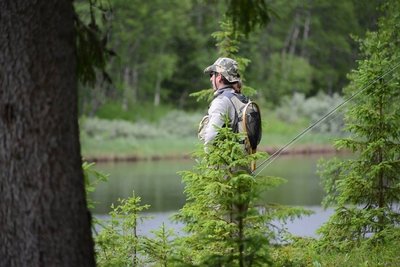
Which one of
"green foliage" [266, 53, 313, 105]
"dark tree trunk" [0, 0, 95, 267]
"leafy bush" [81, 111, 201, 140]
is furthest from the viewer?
"green foliage" [266, 53, 313, 105]

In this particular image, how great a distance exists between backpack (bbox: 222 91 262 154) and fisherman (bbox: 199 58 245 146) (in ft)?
0.05

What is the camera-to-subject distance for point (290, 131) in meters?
41.8

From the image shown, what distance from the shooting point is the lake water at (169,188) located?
15.4 meters

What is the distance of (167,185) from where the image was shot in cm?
2294

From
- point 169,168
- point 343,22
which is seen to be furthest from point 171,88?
point 169,168

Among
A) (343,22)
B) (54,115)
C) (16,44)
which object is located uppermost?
(343,22)

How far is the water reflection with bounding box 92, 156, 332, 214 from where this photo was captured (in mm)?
19047

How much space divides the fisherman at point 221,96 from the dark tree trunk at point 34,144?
97.8 inches

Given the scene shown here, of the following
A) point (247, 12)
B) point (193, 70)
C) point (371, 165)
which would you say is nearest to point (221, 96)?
point (371, 165)

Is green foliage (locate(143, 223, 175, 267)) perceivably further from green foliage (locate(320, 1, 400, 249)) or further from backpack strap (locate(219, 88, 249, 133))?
green foliage (locate(320, 1, 400, 249))

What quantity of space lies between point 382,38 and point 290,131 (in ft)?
113

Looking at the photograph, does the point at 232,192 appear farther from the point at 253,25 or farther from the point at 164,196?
the point at 164,196

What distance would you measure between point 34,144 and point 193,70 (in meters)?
51.7

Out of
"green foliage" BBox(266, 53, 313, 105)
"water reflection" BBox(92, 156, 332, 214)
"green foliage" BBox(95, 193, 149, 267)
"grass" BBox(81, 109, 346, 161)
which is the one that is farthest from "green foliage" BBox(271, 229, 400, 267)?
"green foliage" BBox(266, 53, 313, 105)
